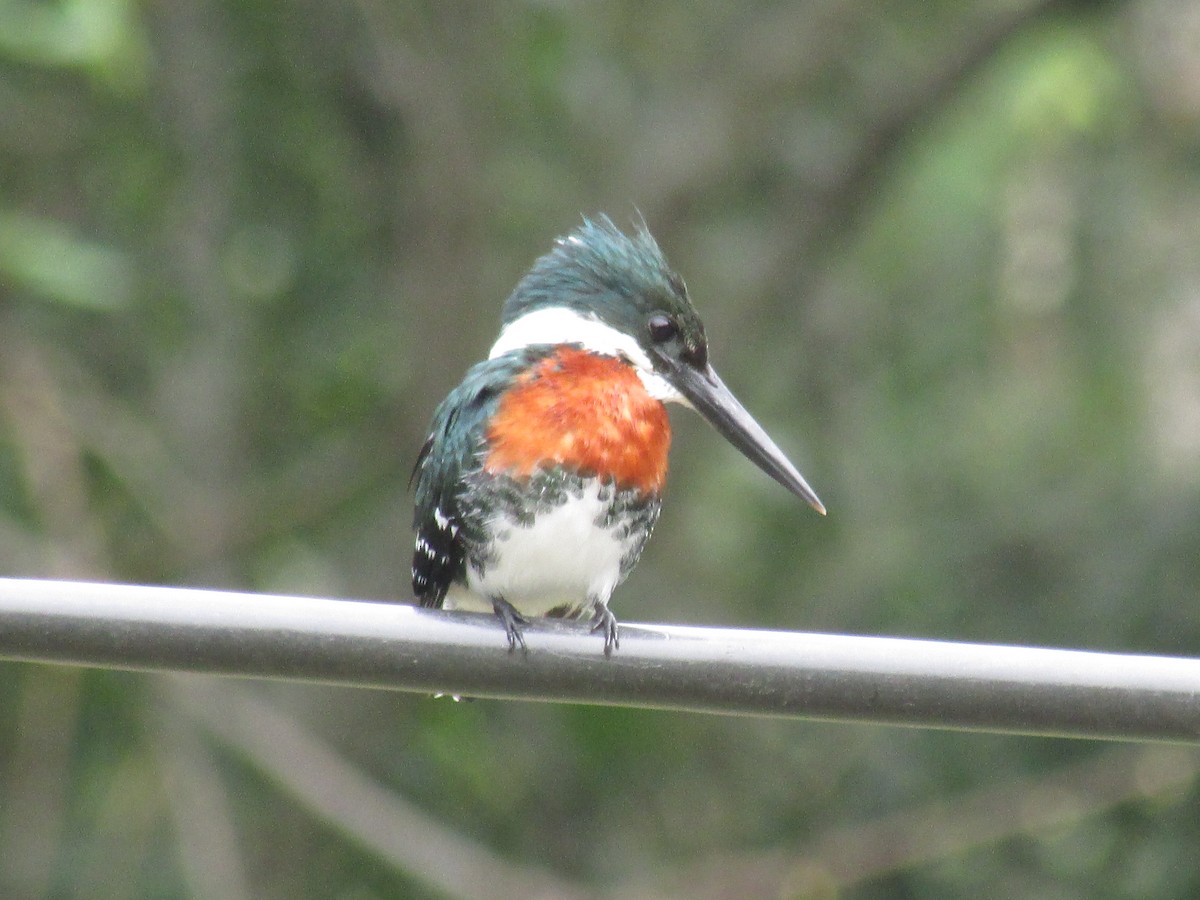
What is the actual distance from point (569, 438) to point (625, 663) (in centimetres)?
105

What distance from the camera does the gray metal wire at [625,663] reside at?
1.94 metres

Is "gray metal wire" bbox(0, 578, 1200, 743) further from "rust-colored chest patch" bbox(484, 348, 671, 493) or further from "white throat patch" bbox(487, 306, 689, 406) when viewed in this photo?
"white throat patch" bbox(487, 306, 689, 406)

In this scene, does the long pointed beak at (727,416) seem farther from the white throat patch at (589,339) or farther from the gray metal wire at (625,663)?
the gray metal wire at (625,663)

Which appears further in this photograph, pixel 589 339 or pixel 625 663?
pixel 589 339

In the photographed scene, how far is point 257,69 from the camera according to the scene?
6.36 metres

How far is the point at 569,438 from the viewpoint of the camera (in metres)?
3.02

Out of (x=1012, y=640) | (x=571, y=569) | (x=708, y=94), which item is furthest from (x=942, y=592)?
(x=571, y=569)

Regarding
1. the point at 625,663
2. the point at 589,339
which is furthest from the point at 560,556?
the point at 625,663

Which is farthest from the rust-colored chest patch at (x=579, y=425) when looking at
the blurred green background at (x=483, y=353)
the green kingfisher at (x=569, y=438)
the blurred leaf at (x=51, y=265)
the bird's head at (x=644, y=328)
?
the blurred green background at (x=483, y=353)

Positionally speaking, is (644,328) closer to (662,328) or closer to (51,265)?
(662,328)

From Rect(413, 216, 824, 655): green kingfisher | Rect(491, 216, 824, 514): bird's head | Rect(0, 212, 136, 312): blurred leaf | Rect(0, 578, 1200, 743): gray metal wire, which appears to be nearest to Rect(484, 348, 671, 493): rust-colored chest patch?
Rect(413, 216, 824, 655): green kingfisher

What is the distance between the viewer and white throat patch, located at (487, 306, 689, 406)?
3.25 m

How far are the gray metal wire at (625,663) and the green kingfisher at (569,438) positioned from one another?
81 cm

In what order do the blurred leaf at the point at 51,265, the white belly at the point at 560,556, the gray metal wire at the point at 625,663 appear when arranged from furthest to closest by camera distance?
1. the blurred leaf at the point at 51,265
2. the white belly at the point at 560,556
3. the gray metal wire at the point at 625,663
